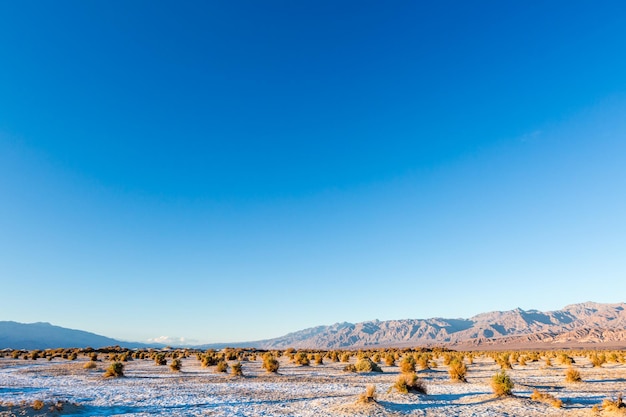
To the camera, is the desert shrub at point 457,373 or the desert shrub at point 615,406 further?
the desert shrub at point 457,373

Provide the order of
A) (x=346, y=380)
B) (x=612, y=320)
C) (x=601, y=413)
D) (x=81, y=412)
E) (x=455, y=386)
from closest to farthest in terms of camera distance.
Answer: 1. (x=601, y=413)
2. (x=81, y=412)
3. (x=455, y=386)
4. (x=346, y=380)
5. (x=612, y=320)

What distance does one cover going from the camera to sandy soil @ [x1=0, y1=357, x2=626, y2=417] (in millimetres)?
15390

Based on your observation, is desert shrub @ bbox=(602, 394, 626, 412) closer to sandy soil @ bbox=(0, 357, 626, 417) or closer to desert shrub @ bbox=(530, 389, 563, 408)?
sandy soil @ bbox=(0, 357, 626, 417)

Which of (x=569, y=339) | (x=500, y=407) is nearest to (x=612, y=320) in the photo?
(x=569, y=339)

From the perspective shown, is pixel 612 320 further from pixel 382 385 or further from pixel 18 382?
pixel 18 382

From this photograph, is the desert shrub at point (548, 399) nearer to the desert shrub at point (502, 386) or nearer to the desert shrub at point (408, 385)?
the desert shrub at point (502, 386)

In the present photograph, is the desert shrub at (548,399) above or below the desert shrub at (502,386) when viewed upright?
below

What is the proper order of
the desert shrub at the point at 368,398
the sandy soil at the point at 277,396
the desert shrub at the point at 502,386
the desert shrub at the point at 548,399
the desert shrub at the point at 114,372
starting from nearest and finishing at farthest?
the sandy soil at the point at 277,396
the desert shrub at the point at 548,399
the desert shrub at the point at 368,398
the desert shrub at the point at 502,386
the desert shrub at the point at 114,372

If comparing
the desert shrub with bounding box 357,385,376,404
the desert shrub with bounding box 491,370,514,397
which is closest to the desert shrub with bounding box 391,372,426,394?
the desert shrub with bounding box 357,385,376,404

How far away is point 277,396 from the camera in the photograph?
19656 millimetres

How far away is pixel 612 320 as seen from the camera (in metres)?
195

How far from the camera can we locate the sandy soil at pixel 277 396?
50.5 ft

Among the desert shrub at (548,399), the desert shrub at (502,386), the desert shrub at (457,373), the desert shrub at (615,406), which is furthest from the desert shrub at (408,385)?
the desert shrub at (615,406)

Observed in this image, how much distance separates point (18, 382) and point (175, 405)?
14.6 meters
